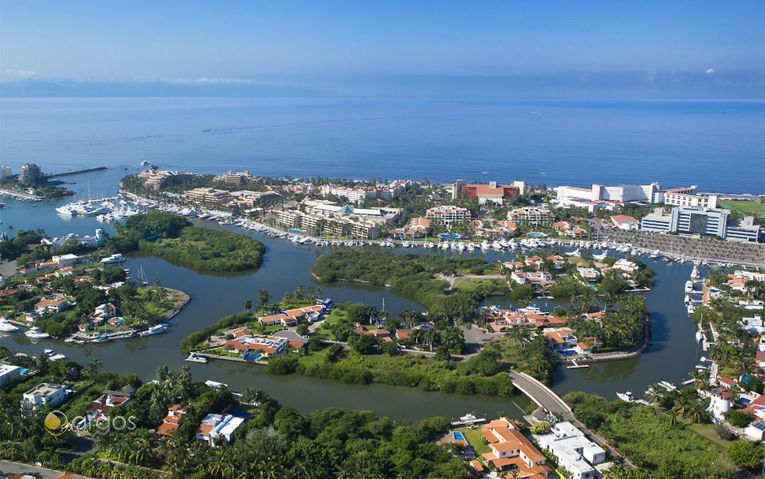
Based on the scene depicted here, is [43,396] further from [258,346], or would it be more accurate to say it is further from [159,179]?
[159,179]

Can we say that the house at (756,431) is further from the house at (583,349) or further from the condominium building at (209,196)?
the condominium building at (209,196)

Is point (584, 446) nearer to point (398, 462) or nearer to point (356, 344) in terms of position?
point (398, 462)

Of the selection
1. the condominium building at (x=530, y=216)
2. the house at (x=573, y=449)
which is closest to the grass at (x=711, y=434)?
the house at (x=573, y=449)

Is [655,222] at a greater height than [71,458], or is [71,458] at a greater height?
[655,222]

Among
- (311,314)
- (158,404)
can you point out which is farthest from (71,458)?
(311,314)

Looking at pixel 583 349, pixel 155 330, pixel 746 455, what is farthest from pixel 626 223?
pixel 155 330

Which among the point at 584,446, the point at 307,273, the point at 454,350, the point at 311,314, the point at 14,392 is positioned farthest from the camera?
the point at 307,273

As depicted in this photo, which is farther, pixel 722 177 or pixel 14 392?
pixel 722 177
